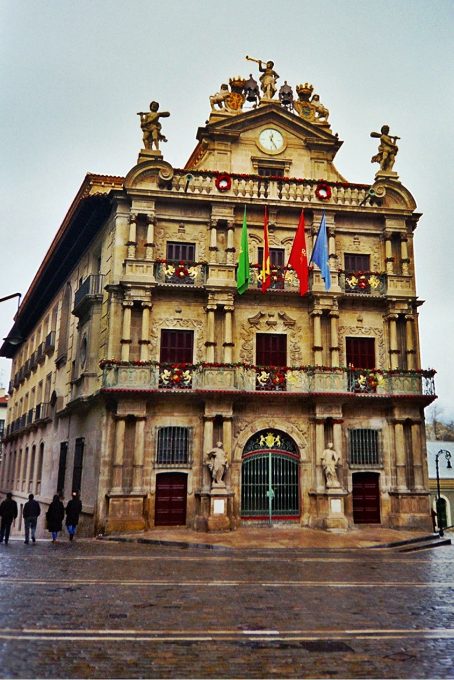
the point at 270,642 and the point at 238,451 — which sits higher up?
the point at 238,451

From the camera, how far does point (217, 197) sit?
2555 centimetres

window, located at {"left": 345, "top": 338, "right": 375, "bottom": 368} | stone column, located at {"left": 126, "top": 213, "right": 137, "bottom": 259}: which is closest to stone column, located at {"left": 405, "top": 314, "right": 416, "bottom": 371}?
window, located at {"left": 345, "top": 338, "right": 375, "bottom": 368}

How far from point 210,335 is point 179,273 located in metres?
2.81

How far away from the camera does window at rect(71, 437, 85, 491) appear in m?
26.5

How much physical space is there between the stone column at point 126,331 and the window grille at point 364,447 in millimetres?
9475

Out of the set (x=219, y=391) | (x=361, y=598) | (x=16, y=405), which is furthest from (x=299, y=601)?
(x=16, y=405)

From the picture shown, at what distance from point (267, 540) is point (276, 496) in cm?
354

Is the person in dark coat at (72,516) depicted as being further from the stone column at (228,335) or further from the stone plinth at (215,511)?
the stone column at (228,335)

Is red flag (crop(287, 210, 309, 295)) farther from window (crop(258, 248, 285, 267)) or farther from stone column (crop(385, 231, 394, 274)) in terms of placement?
stone column (crop(385, 231, 394, 274))

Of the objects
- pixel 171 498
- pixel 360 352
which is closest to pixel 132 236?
pixel 171 498

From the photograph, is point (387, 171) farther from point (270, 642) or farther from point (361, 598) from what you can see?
point (270, 642)

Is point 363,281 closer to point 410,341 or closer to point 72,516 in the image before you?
point 410,341

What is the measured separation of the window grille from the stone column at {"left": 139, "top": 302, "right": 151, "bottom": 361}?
345 inches

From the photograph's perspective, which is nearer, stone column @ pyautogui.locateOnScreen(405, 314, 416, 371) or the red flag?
the red flag
